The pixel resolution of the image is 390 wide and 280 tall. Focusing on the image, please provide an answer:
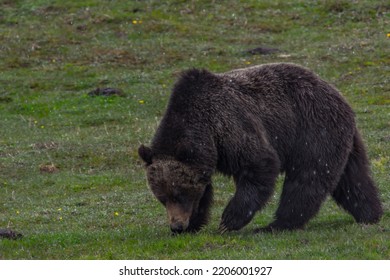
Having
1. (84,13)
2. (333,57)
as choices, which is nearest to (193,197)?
(333,57)

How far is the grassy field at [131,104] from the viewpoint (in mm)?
11579

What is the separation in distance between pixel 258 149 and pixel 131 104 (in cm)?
1371

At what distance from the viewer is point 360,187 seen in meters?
13.0

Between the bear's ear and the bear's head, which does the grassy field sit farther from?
the bear's ear

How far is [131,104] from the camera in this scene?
2527cm

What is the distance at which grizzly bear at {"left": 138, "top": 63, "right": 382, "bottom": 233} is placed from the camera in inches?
458

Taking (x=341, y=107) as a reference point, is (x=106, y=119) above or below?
below

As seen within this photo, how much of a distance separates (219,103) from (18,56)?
2052cm

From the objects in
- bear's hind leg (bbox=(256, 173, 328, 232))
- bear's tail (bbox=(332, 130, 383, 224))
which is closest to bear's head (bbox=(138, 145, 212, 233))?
bear's hind leg (bbox=(256, 173, 328, 232))

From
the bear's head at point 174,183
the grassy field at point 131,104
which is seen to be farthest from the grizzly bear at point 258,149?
the grassy field at point 131,104

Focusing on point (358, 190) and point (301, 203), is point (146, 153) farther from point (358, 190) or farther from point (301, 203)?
point (358, 190)

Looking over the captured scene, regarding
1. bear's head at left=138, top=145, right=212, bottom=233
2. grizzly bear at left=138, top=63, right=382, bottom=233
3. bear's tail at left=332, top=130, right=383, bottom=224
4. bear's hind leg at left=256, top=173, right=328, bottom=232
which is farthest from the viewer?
Answer: bear's tail at left=332, top=130, right=383, bottom=224

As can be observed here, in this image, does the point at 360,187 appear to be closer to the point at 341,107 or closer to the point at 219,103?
the point at 341,107

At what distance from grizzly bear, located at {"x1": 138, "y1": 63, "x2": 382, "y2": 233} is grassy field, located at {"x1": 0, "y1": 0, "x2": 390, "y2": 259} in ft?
1.31
